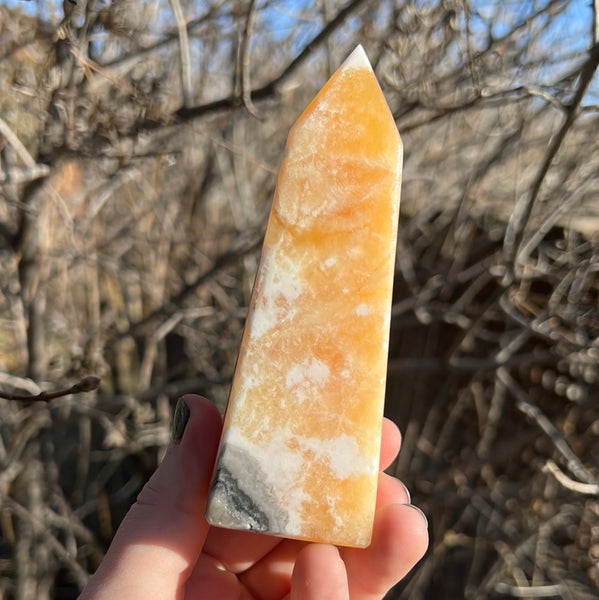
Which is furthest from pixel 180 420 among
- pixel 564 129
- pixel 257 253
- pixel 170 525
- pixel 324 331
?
pixel 257 253

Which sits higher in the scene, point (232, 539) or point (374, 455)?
point (374, 455)

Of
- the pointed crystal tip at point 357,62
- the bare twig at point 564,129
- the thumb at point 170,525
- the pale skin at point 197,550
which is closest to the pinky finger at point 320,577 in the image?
the pale skin at point 197,550

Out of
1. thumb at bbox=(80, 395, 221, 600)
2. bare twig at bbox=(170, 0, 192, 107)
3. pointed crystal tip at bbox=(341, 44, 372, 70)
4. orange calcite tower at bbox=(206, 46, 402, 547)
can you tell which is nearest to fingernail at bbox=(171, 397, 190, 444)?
thumb at bbox=(80, 395, 221, 600)

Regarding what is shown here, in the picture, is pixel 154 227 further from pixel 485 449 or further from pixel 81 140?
pixel 485 449

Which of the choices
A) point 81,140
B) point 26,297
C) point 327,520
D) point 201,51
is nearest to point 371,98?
point 327,520

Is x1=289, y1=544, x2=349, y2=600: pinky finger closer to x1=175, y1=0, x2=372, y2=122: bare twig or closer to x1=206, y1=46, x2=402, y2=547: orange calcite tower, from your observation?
x1=206, y1=46, x2=402, y2=547: orange calcite tower

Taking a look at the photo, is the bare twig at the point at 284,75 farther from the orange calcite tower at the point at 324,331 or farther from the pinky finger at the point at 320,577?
the pinky finger at the point at 320,577

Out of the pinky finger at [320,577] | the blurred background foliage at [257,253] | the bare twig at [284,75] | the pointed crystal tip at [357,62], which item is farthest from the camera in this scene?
the blurred background foliage at [257,253]
